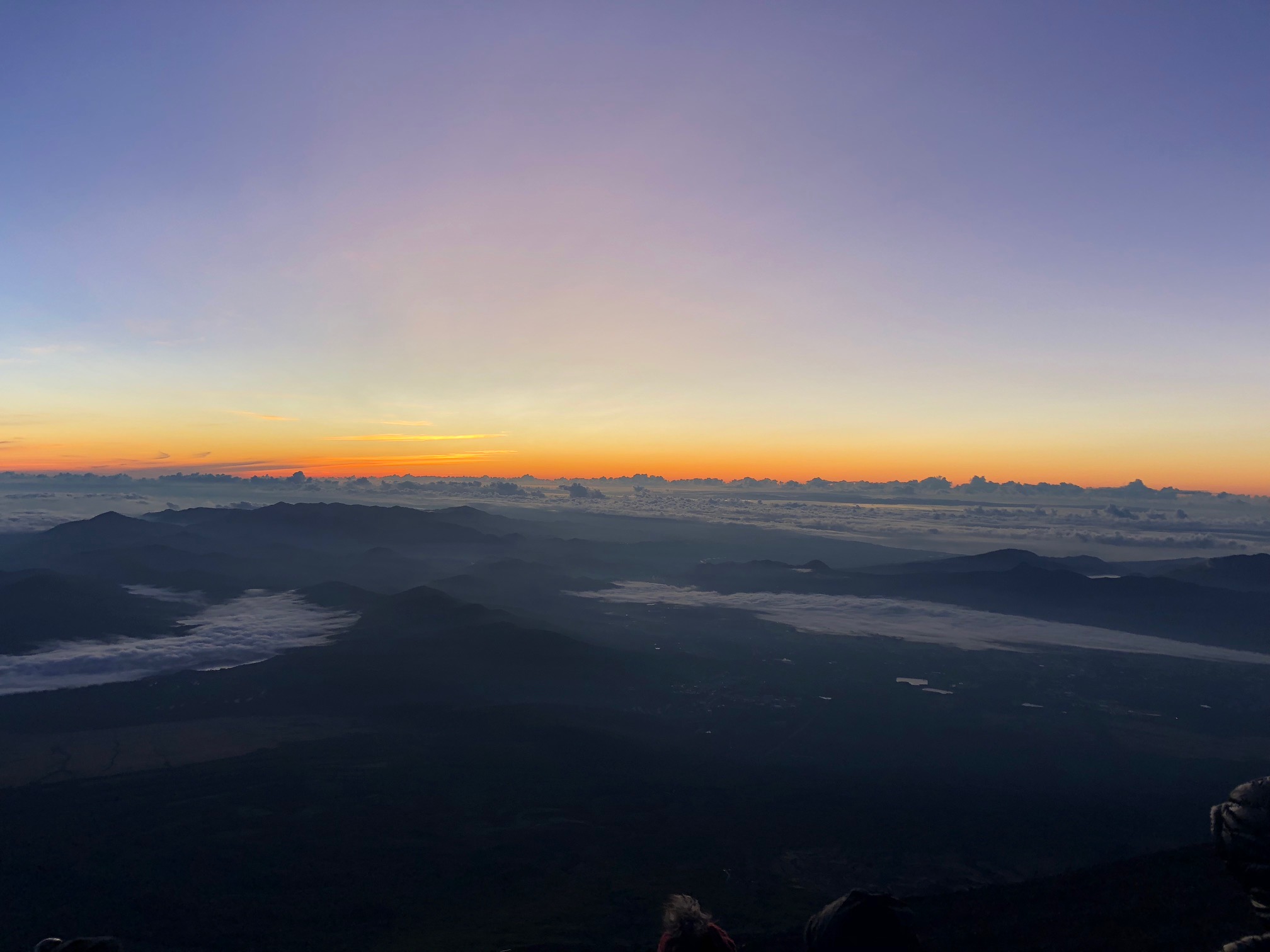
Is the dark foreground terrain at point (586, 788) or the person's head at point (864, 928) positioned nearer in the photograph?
the person's head at point (864, 928)

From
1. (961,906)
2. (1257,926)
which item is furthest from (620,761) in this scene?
(1257,926)

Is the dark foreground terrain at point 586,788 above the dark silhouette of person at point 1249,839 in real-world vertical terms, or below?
below

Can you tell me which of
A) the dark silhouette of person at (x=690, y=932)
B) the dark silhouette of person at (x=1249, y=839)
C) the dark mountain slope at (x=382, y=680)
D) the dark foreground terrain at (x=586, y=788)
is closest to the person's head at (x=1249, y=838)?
the dark silhouette of person at (x=1249, y=839)

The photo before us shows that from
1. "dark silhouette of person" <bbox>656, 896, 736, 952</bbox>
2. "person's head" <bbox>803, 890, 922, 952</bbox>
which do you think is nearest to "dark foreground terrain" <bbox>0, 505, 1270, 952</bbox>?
"person's head" <bbox>803, 890, 922, 952</bbox>

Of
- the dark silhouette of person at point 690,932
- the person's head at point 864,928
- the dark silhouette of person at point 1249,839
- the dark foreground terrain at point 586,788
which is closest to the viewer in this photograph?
the dark silhouette of person at point 1249,839

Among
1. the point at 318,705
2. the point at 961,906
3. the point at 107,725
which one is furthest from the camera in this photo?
the point at 318,705

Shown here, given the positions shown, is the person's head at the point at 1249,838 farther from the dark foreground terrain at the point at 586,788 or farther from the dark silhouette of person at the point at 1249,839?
the dark foreground terrain at the point at 586,788

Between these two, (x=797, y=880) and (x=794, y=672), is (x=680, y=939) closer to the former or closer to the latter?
(x=797, y=880)

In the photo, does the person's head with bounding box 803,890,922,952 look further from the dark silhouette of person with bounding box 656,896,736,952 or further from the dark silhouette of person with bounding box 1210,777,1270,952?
the dark silhouette of person with bounding box 1210,777,1270,952
